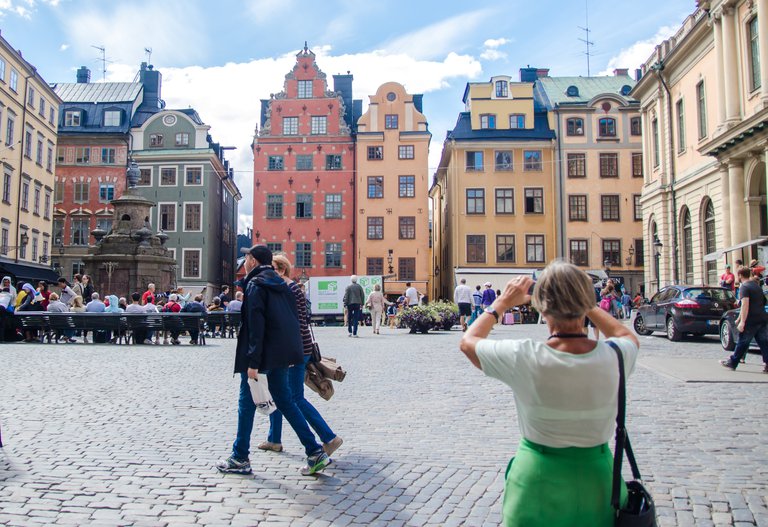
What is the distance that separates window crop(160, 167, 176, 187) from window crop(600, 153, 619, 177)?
100 ft

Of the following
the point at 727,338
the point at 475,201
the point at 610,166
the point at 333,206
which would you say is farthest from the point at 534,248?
the point at 727,338

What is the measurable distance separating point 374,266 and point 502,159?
37.8 ft

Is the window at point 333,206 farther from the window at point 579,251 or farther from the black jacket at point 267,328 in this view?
the black jacket at point 267,328

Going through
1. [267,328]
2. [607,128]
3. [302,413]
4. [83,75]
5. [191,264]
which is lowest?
[302,413]

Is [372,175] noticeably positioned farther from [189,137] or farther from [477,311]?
[477,311]

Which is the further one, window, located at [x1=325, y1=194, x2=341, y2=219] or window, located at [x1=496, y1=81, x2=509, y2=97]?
window, located at [x1=325, y1=194, x2=341, y2=219]

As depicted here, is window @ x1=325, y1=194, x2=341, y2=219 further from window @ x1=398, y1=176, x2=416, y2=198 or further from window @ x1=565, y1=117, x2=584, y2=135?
window @ x1=565, y1=117, x2=584, y2=135

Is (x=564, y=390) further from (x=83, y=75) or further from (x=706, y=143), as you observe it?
(x=83, y=75)

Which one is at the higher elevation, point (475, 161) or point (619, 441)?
point (475, 161)

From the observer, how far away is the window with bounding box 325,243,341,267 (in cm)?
5072

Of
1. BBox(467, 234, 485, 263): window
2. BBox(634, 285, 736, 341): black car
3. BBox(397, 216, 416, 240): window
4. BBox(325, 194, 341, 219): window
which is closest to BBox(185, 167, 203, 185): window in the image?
BBox(325, 194, 341, 219): window

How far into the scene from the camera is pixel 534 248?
4931 cm

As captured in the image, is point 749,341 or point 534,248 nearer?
point 749,341

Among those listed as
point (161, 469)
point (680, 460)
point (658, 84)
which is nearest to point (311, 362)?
point (161, 469)
